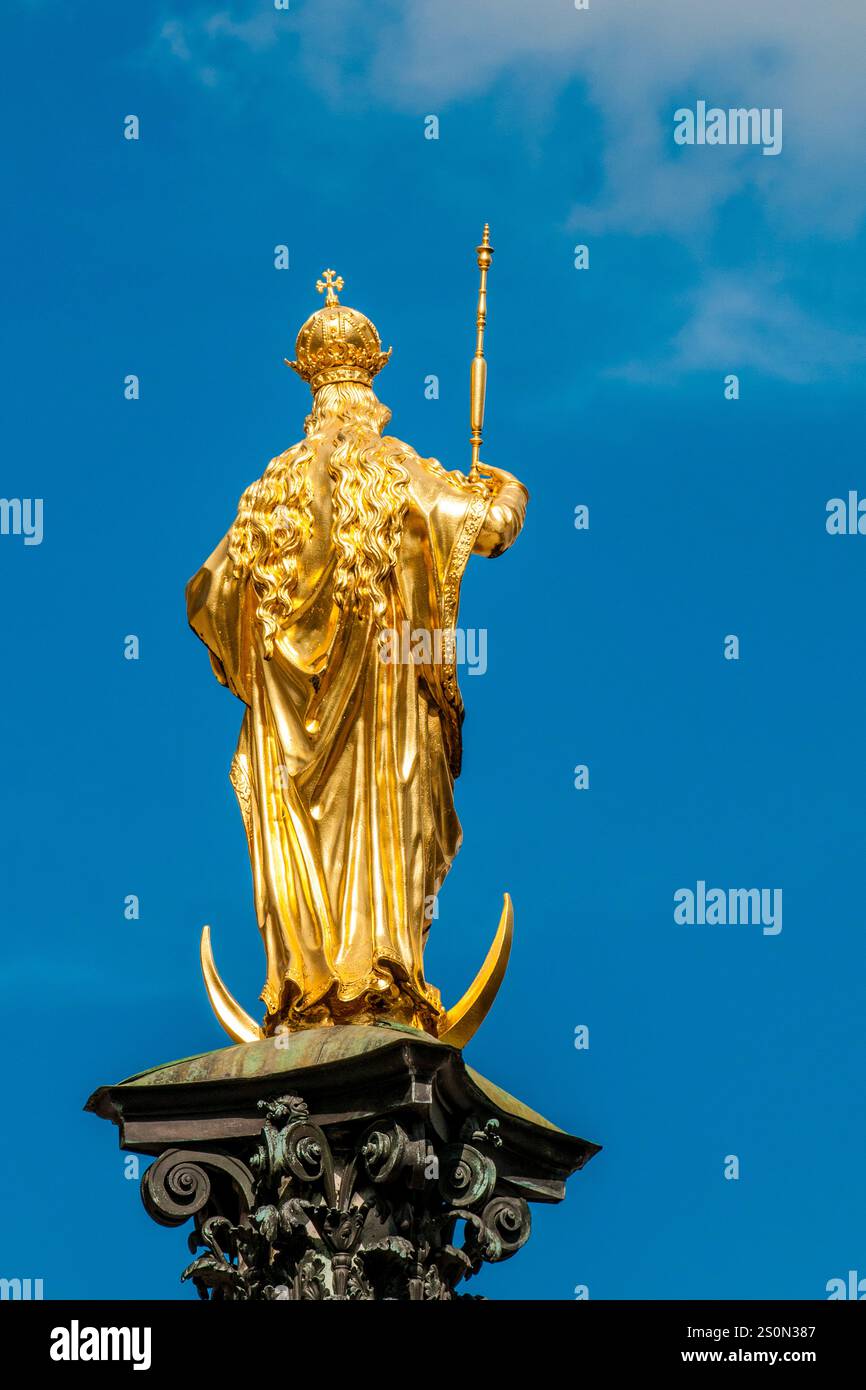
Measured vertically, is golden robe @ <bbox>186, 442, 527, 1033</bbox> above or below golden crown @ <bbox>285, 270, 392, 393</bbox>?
Answer: below

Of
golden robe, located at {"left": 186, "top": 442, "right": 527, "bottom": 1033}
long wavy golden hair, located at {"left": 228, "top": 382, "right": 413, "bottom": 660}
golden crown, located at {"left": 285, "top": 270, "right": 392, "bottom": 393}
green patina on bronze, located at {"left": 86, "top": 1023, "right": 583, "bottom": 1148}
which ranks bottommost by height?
Result: green patina on bronze, located at {"left": 86, "top": 1023, "right": 583, "bottom": 1148}

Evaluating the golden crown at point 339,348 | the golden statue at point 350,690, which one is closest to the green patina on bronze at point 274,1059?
the golden statue at point 350,690

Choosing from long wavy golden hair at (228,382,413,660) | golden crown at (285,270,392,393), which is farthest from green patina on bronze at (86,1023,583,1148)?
golden crown at (285,270,392,393)

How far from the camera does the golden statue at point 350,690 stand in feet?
93.4

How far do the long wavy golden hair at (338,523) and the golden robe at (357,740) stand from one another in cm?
9

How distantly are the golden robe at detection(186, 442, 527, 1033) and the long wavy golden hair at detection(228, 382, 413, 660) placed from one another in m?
0.09

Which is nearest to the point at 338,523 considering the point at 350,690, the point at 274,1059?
the point at 350,690

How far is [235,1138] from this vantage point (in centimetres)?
2681

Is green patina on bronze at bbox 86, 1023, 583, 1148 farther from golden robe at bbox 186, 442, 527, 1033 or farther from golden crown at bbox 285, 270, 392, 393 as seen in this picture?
golden crown at bbox 285, 270, 392, 393

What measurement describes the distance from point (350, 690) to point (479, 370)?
10.3 ft

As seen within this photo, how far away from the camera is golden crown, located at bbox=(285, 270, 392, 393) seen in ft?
99.7
